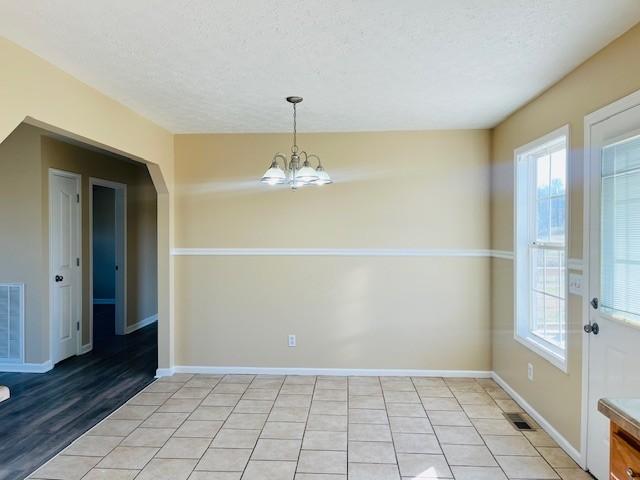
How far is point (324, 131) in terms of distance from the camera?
13.5 ft

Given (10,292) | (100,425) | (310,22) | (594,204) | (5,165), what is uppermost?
(310,22)

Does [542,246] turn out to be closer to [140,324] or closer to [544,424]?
[544,424]

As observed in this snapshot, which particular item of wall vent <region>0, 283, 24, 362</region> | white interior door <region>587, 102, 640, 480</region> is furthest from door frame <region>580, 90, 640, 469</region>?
wall vent <region>0, 283, 24, 362</region>

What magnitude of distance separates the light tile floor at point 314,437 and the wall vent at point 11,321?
1.70 m

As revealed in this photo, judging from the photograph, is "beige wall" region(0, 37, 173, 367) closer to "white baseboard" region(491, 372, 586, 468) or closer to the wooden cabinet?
the wooden cabinet

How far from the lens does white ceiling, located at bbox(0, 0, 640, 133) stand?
1898 mm

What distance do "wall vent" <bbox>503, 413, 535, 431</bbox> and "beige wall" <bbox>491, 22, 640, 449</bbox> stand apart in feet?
0.47

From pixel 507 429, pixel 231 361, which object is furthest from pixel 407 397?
pixel 231 361

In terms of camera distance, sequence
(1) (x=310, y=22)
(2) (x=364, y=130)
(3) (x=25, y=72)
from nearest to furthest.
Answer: (1) (x=310, y=22), (3) (x=25, y=72), (2) (x=364, y=130)

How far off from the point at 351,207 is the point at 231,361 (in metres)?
2.08

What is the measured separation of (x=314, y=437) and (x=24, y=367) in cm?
341

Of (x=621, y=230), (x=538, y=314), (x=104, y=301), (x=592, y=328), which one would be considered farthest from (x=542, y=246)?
(x=104, y=301)

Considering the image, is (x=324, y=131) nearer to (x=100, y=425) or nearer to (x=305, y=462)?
(x=305, y=462)

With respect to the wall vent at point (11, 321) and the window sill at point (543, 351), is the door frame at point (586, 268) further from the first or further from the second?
the wall vent at point (11, 321)
